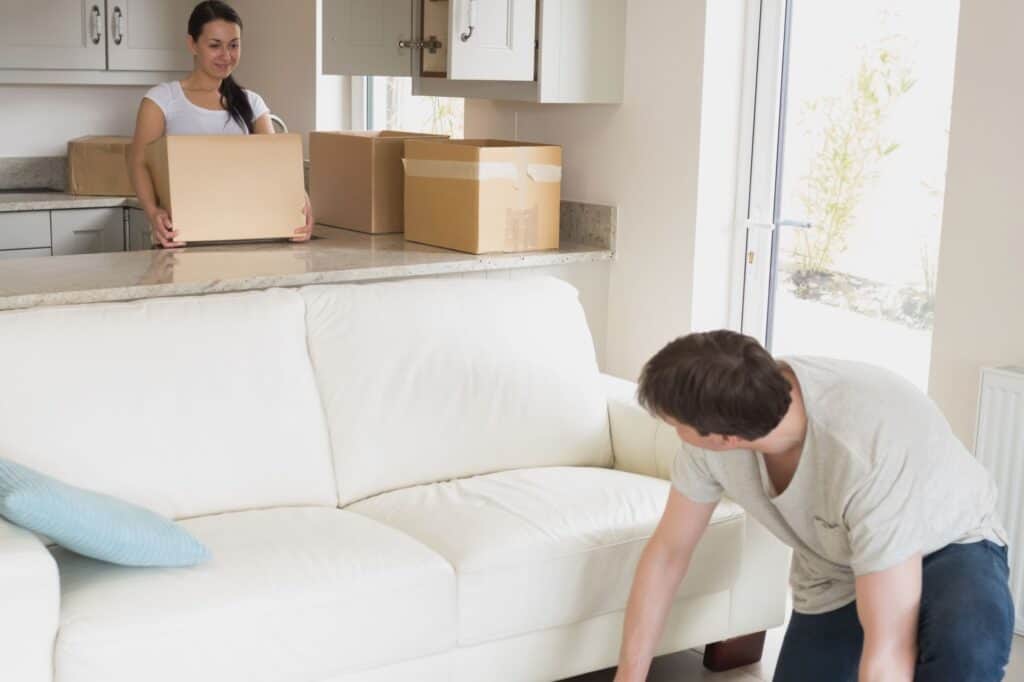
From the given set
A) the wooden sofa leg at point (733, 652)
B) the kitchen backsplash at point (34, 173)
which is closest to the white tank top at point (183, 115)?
the kitchen backsplash at point (34, 173)

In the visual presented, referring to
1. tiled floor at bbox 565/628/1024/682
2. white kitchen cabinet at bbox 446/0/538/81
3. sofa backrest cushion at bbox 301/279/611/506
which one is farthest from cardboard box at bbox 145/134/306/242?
tiled floor at bbox 565/628/1024/682

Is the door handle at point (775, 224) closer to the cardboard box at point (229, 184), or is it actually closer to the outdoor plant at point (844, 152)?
the outdoor plant at point (844, 152)

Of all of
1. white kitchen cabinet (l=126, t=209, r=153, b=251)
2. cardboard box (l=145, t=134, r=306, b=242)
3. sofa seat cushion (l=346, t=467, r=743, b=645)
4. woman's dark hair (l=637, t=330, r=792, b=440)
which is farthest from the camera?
white kitchen cabinet (l=126, t=209, r=153, b=251)

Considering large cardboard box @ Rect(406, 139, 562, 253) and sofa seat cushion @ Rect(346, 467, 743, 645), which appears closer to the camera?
sofa seat cushion @ Rect(346, 467, 743, 645)

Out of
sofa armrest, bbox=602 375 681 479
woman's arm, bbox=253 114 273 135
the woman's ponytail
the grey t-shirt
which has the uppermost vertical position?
the woman's ponytail

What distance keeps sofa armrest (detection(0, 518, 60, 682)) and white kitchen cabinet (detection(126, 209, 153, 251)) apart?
2.93 metres

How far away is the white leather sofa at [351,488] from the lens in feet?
7.23

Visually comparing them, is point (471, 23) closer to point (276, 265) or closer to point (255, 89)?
point (276, 265)

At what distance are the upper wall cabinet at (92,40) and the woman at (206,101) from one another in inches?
49.8

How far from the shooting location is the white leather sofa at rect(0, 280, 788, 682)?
86.7 inches

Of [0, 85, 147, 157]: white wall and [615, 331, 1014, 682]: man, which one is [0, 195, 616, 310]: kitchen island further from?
[0, 85, 147, 157]: white wall

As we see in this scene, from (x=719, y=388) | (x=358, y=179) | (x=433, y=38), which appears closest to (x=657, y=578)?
(x=719, y=388)

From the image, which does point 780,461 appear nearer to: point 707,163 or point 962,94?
point 962,94

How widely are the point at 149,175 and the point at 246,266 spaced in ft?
1.91
